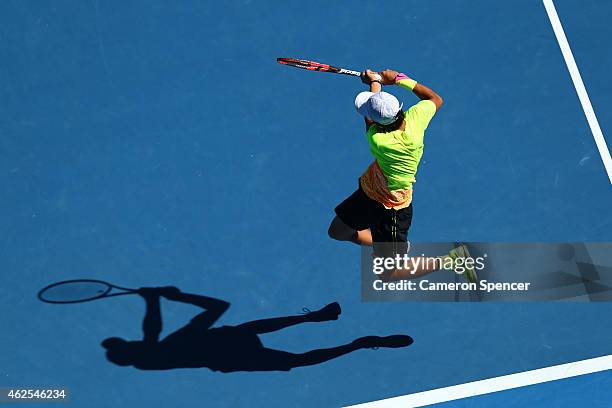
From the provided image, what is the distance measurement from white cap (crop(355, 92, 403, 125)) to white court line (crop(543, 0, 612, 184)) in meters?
3.88

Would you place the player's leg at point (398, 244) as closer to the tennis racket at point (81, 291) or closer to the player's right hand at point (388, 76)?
the player's right hand at point (388, 76)

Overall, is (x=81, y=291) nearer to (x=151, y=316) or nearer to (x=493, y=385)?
(x=151, y=316)

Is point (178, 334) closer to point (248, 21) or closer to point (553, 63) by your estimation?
point (248, 21)

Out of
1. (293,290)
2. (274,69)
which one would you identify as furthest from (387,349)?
(274,69)

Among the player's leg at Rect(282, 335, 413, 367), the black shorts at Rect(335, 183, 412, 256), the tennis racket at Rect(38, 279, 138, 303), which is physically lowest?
the player's leg at Rect(282, 335, 413, 367)

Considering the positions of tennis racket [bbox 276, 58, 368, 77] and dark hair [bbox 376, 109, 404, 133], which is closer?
dark hair [bbox 376, 109, 404, 133]

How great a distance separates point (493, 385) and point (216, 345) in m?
3.38

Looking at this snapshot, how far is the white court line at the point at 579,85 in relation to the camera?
14438 millimetres

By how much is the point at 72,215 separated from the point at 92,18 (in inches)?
115

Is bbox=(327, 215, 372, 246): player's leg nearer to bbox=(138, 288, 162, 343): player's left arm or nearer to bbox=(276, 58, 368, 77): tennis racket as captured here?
bbox=(276, 58, 368, 77): tennis racket

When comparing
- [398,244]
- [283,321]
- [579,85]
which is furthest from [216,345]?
[579,85]

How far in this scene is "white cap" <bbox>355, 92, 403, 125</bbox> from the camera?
11.6 meters

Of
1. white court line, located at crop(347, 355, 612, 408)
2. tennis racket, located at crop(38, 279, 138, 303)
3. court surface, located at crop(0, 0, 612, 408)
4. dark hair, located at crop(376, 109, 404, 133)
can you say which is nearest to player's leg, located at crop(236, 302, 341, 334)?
court surface, located at crop(0, 0, 612, 408)

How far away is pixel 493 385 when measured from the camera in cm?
1345
